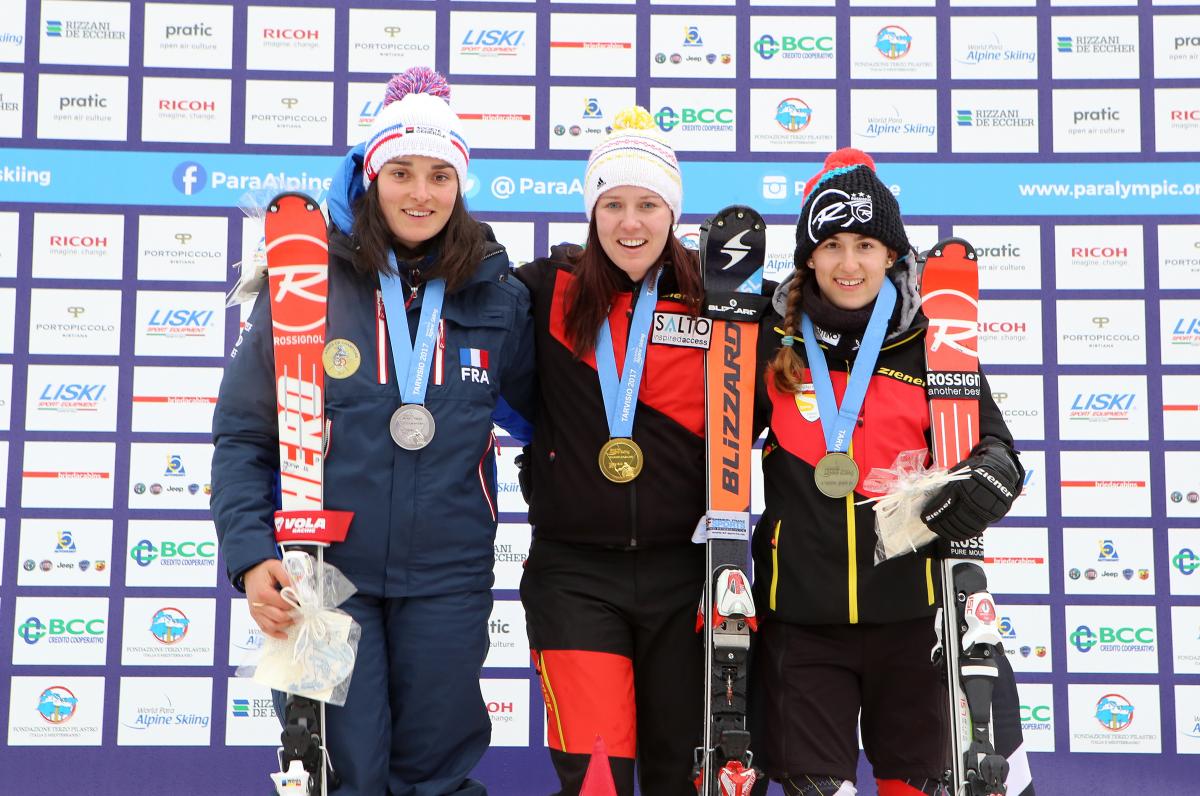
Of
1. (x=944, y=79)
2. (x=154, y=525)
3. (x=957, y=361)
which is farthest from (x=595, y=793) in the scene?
(x=944, y=79)

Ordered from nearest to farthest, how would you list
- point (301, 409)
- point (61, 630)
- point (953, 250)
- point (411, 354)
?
point (301, 409) → point (411, 354) → point (953, 250) → point (61, 630)

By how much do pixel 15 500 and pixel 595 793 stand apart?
322cm

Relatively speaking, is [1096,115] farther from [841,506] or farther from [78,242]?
[78,242]

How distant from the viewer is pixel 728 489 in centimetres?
251

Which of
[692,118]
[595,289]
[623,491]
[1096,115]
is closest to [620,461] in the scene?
[623,491]

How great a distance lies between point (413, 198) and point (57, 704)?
325 cm

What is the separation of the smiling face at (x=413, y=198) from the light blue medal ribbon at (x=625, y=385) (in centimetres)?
51

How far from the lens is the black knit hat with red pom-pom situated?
2574 mm

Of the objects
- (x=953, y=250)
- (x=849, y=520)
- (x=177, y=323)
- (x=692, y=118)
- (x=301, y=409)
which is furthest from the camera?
(x=692, y=118)

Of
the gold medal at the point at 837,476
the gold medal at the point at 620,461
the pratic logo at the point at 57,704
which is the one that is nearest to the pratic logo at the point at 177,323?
the pratic logo at the point at 57,704

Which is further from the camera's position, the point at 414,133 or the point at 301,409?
the point at 414,133

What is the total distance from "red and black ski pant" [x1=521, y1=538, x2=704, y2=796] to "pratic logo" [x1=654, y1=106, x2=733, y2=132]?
8.27ft

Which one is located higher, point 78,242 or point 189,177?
point 189,177

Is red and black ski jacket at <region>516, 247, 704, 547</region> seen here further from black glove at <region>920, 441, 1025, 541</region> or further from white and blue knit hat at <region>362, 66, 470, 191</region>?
black glove at <region>920, 441, 1025, 541</region>
